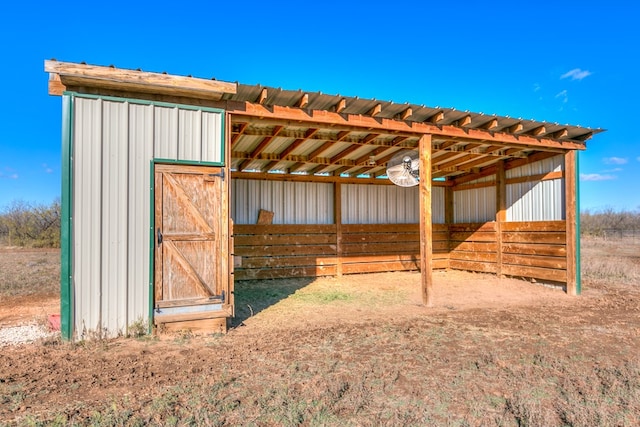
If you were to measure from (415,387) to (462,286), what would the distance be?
5911mm

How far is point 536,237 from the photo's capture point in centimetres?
836

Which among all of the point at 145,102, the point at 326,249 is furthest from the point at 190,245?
the point at 326,249

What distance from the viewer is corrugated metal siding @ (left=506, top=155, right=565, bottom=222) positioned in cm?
798

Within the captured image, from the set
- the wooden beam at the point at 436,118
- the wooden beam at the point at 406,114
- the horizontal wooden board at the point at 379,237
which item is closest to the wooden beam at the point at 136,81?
the wooden beam at the point at 406,114

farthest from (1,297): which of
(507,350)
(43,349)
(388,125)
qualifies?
(507,350)

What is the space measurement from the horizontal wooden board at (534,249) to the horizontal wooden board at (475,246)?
1.21ft

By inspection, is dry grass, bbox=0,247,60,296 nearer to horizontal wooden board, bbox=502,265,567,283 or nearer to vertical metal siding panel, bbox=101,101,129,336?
vertical metal siding panel, bbox=101,101,129,336

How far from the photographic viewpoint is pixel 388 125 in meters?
6.03

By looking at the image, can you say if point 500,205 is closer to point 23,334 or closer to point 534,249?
point 534,249

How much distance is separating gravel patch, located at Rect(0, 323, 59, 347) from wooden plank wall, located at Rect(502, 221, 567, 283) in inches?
341

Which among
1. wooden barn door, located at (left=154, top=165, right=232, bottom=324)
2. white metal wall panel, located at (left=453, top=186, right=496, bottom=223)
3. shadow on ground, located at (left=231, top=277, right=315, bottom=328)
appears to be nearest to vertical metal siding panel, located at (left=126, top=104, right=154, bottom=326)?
wooden barn door, located at (left=154, top=165, right=232, bottom=324)

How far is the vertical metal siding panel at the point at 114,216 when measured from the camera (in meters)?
4.32

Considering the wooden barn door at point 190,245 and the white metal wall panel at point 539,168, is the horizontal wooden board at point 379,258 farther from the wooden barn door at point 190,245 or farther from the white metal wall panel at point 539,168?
the wooden barn door at point 190,245

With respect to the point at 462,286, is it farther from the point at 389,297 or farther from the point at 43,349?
the point at 43,349
